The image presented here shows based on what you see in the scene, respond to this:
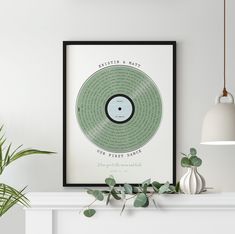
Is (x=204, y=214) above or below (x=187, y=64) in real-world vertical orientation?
below

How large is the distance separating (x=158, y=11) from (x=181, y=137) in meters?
0.68

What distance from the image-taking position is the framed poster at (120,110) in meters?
2.87

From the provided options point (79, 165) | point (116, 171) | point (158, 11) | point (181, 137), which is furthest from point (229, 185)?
point (158, 11)

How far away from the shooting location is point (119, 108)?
290 cm

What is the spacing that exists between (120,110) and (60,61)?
0.41 m

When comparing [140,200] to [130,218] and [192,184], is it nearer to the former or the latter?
[130,218]

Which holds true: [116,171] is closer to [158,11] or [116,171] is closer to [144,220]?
[144,220]

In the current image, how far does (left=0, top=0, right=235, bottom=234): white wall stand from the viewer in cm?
288

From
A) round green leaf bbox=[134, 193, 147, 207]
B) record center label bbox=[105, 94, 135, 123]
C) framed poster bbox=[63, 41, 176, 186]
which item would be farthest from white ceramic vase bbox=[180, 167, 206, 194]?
record center label bbox=[105, 94, 135, 123]

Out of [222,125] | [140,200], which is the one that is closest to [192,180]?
[140,200]

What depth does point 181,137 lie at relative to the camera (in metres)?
2.88

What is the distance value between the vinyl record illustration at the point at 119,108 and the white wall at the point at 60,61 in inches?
5.2

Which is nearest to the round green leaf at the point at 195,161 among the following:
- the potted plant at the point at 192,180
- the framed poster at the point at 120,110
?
the potted plant at the point at 192,180

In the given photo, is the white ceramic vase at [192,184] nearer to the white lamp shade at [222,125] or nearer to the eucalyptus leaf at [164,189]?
the eucalyptus leaf at [164,189]
